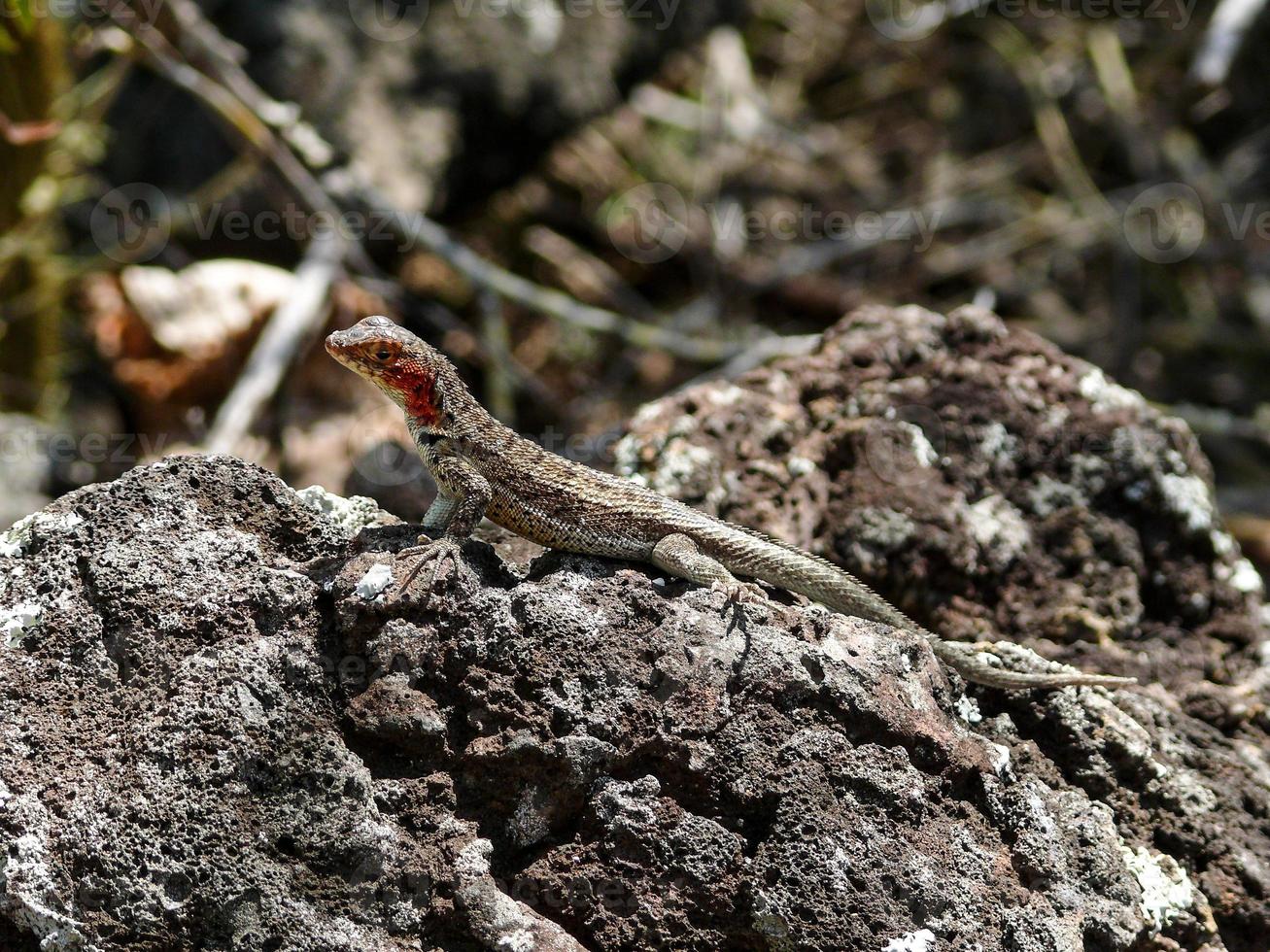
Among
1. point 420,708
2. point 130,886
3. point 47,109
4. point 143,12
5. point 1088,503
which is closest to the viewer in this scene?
point 130,886

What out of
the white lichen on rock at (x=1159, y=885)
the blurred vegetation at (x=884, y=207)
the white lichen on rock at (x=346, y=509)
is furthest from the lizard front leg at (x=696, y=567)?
the blurred vegetation at (x=884, y=207)

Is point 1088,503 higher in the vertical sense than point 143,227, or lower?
lower

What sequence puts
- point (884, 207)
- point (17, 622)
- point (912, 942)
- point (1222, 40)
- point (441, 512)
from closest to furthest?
1. point (912, 942)
2. point (17, 622)
3. point (441, 512)
4. point (1222, 40)
5. point (884, 207)

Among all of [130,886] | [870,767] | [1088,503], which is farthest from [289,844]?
[1088,503]

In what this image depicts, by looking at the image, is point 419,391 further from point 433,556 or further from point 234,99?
point 234,99

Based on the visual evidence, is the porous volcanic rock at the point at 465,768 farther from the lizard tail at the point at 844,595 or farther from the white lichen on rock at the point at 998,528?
the white lichen on rock at the point at 998,528

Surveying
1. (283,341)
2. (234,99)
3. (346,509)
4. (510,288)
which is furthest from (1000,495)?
(234,99)

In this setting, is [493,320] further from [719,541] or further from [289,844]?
[289,844]

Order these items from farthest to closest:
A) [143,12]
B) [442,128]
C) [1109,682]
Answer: [442,128]
[143,12]
[1109,682]
